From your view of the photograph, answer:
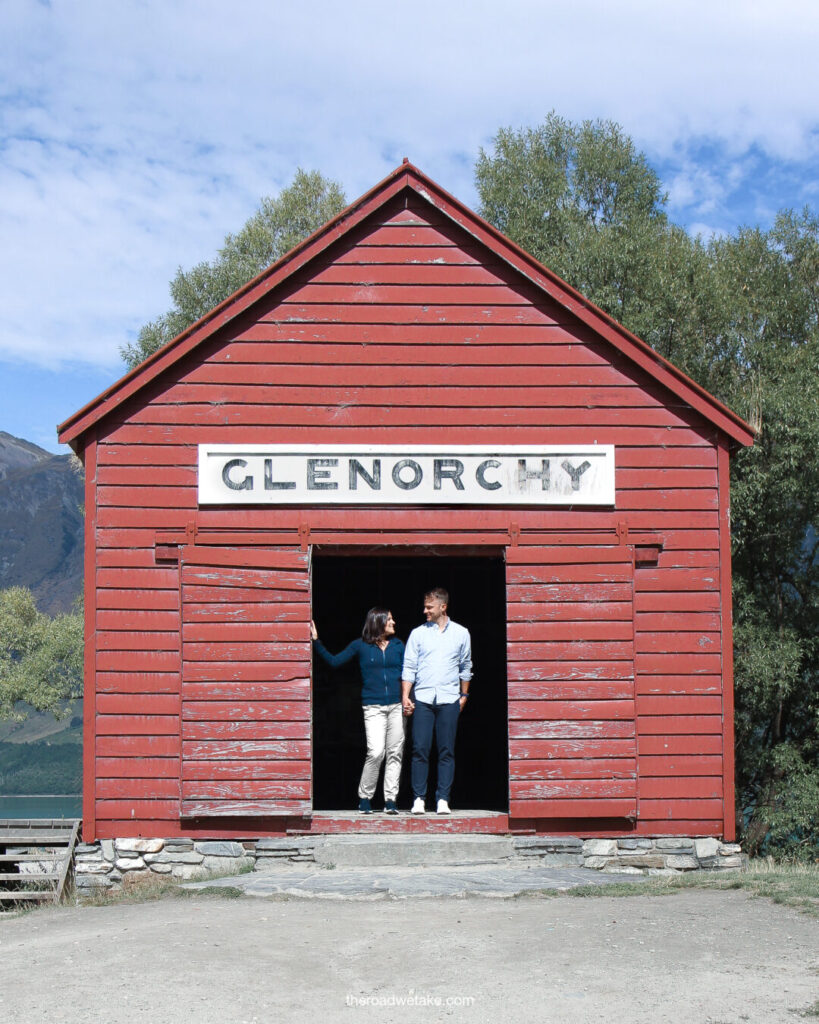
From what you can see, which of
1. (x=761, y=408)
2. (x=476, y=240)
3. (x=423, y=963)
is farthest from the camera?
(x=761, y=408)

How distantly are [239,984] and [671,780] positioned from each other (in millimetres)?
5282

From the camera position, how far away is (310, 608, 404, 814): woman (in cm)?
1084

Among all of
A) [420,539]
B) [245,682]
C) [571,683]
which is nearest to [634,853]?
[571,683]

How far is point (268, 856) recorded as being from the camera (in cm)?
1045

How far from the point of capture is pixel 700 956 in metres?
7.10

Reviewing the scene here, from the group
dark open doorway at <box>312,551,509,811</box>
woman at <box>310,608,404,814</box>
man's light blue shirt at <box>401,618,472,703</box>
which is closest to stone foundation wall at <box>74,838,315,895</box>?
woman at <box>310,608,404,814</box>

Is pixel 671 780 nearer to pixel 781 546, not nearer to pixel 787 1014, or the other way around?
pixel 787 1014

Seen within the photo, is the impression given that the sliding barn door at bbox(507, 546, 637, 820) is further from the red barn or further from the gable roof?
the gable roof

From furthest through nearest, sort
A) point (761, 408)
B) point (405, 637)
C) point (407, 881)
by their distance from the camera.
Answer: point (761, 408)
point (405, 637)
point (407, 881)

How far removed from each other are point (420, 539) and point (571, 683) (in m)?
1.85

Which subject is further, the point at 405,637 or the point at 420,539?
the point at 405,637

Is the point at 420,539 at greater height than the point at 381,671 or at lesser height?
greater

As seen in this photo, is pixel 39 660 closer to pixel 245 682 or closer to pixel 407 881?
pixel 245 682

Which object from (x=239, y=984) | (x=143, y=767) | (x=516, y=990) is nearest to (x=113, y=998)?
(x=239, y=984)
